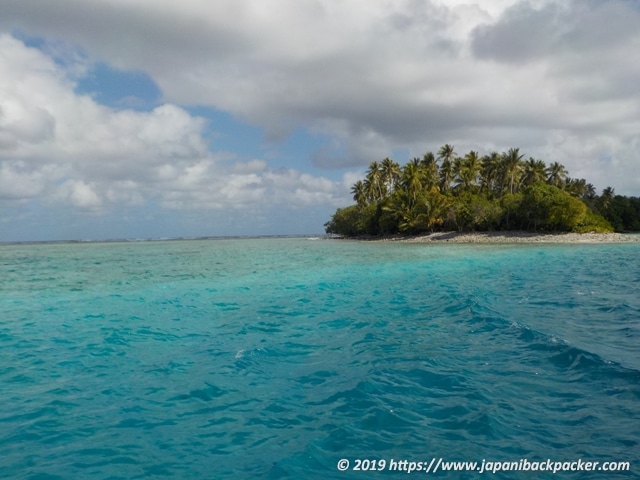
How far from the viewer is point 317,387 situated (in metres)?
8.07

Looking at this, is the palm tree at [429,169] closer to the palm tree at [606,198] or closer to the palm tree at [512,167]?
the palm tree at [512,167]

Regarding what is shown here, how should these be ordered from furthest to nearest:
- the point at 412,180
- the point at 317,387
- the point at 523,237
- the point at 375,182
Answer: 1. the point at 375,182
2. the point at 412,180
3. the point at 523,237
4. the point at 317,387

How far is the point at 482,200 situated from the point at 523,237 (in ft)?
34.5

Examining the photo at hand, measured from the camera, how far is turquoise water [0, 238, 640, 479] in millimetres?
5660

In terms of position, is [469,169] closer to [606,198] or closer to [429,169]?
[429,169]

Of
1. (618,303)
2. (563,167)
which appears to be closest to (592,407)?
(618,303)

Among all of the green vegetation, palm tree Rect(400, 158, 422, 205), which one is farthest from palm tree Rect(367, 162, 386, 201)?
palm tree Rect(400, 158, 422, 205)

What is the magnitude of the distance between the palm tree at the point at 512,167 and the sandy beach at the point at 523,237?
1255 centimetres

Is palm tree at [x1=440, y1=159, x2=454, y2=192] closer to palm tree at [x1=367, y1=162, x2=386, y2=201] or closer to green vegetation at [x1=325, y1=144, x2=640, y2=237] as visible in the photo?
green vegetation at [x1=325, y1=144, x2=640, y2=237]

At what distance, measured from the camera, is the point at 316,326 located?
44.3ft

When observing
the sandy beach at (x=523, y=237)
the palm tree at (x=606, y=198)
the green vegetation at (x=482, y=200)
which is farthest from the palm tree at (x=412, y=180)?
the palm tree at (x=606, y=198)

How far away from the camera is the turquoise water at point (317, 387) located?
18.6ft

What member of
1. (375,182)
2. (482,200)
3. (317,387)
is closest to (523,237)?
(482,200)

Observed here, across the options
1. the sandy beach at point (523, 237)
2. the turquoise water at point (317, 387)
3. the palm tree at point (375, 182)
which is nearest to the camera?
the turquoise water at point (317, 387)
